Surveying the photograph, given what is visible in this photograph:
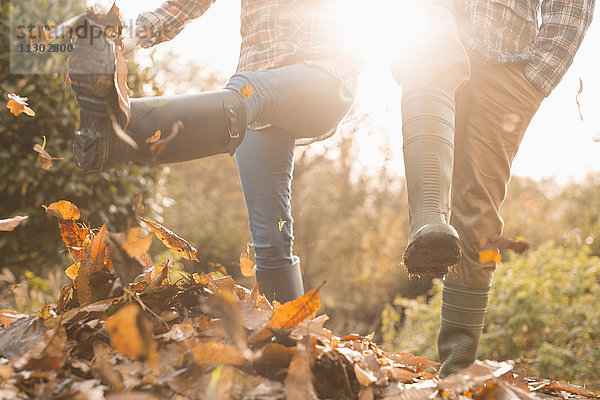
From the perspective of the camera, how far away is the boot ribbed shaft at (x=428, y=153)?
4.30 ft

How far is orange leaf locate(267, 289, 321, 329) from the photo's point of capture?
100 cm

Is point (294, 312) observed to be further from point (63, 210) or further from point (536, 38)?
point (536, 38)

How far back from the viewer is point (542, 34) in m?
1.79

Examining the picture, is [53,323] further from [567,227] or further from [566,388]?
[567,227]

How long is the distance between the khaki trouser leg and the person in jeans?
50 centimetres

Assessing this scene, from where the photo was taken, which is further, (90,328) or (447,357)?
(447,357)

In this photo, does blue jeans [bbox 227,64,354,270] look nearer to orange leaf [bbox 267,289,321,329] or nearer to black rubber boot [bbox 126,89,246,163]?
black rubber boot [bbox 126,89,246,163]

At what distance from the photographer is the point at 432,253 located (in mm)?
1203

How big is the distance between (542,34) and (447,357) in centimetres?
129

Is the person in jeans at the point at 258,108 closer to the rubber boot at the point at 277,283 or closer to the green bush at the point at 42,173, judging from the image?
the rubber boot at the point at 277,283

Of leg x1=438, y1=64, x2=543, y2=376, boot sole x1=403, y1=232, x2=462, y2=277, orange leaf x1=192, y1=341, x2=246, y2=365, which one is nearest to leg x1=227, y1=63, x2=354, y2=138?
leg x1=438, y1=64, x2=543, y2=376

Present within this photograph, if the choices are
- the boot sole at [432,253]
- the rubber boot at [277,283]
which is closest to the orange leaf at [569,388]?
the boot sole at [432,253]

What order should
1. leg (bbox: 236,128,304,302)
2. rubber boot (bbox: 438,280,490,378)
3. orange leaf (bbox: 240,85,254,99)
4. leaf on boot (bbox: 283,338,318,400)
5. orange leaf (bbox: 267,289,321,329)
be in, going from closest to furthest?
leaf on boot (bbox: 283,338,318,400) → orange leaf (bbox: 267,289,321,329) → orange leaf (bbox: 240,85,254,99) → rubber boot (bbox: 438,280,490,378) → leg (bbox: 236,128,304,302)

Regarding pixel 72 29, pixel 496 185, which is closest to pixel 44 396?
pixel 72 29
